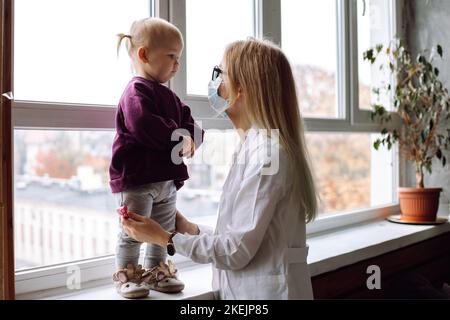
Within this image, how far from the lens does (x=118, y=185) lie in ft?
4.07

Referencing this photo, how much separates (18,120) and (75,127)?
0.16 metres

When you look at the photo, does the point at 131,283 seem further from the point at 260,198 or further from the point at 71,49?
the point at 71,49

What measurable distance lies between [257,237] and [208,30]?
0.94m

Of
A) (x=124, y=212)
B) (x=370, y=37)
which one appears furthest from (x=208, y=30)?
(x=370, y=37)

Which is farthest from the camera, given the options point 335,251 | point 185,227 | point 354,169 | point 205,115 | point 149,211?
point 354,169

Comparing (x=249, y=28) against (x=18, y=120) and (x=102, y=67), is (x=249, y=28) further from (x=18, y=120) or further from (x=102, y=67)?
(x=18, y=120)

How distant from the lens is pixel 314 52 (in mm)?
2383

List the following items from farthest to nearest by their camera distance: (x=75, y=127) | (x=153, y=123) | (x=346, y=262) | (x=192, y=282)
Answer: (x=346, y=262), (x=192, y=282), (x=75, y=127), (x=153, y=123)

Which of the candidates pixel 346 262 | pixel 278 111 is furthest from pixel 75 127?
pixel 346 262

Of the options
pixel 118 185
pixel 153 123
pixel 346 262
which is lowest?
pixel 346 262

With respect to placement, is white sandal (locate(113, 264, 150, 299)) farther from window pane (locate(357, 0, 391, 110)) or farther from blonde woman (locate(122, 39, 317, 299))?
window pane (locate(357, 0, 391, 110))

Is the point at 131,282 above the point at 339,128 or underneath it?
underneath

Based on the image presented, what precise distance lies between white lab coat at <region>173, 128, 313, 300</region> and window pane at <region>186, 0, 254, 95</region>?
0.53 m

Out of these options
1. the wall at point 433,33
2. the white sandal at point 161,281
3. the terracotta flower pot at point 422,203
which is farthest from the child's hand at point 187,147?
the wall at point 433,33
